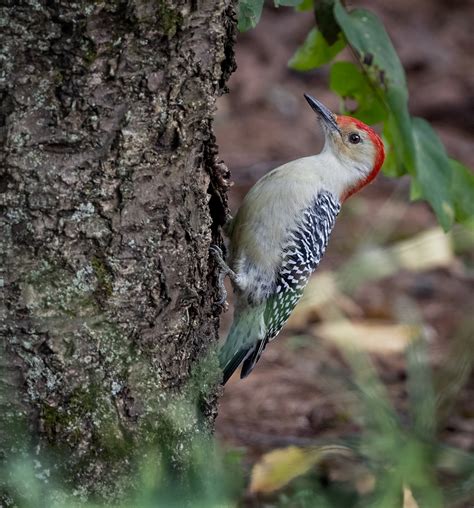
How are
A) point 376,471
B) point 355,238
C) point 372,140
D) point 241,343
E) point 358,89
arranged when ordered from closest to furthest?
point 376,471, point 358,89, point 241,343, point 372,140, point 355,238

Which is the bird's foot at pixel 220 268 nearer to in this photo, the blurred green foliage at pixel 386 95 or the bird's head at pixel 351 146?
the blurred green foliage at pixel 386 95

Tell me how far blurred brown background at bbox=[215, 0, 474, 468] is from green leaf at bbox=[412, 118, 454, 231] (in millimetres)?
565

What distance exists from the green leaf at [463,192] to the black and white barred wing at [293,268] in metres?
0.63

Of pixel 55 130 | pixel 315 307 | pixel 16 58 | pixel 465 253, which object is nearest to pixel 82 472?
pixel 55 130

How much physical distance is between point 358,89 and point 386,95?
28 cm

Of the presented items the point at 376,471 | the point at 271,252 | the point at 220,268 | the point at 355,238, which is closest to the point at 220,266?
the point at 220,268

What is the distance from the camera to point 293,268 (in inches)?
171

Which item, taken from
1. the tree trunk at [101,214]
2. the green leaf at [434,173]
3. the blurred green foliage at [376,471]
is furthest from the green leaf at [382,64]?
the blurred green foliage at [376,471]

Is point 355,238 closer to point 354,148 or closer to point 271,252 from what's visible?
point 354,148

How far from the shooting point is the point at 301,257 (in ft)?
14.4

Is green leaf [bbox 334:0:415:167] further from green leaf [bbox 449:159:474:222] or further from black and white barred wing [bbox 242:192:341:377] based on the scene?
black and white barred wing [bbox 242:192:341:377]

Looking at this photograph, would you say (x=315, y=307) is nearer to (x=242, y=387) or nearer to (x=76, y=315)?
(x=242, y=387)

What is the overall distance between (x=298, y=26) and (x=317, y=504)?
817 cm

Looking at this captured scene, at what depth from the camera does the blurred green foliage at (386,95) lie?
12.9 feet
